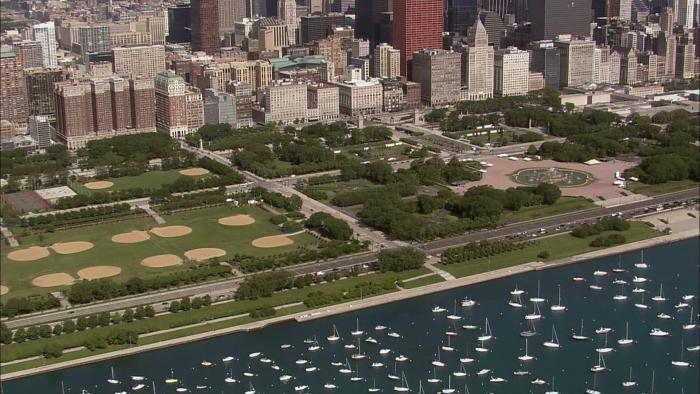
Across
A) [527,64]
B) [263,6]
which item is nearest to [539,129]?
[527,64]

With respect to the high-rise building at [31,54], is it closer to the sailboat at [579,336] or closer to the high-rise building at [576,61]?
the high-rise building at [576,61]

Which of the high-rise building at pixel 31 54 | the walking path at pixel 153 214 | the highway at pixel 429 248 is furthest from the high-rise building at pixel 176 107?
the highway at pixel 429 248

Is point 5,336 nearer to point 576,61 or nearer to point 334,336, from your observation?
point 334,336

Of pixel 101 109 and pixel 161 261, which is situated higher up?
pixel 101 109

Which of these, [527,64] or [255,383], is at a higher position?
[527,64]

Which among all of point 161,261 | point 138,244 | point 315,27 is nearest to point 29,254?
point 138,244

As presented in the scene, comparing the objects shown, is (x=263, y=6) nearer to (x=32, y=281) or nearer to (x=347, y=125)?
(x=347, y=125)
